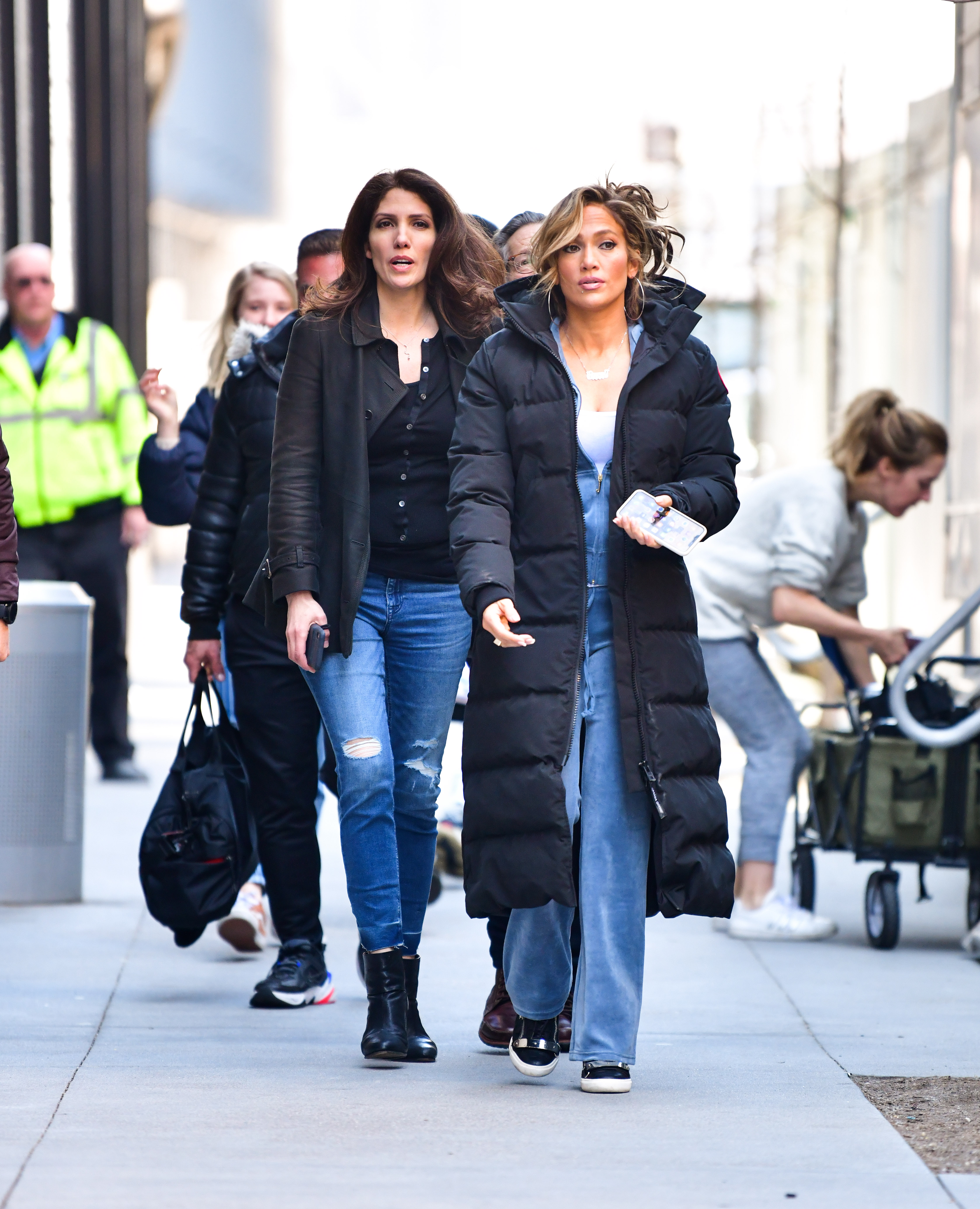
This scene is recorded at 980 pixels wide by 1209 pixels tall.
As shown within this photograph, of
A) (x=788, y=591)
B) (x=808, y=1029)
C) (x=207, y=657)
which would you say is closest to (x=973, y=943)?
(x=788, y=591)

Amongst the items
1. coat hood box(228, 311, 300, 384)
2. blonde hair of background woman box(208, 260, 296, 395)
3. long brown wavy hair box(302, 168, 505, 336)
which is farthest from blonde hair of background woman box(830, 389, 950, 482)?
long brown wavy hair box(302, 168, 505, 336)

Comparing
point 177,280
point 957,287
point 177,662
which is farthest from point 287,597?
point 177,280

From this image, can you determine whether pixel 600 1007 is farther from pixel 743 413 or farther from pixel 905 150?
pixel 743 413

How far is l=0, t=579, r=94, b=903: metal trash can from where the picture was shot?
6645 millimetres

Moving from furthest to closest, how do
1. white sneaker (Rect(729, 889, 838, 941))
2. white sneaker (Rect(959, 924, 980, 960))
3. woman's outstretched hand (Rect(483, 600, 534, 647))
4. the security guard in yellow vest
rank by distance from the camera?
the security guard in yellow vest, white sneaker (Rect(729, 889, 838, 941)), white sneaker (Rect(959, 924, 980, 960)), woman's outstretched hand (Rect(483, 600, 534, 647))

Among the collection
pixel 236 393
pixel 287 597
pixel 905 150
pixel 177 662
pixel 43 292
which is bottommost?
pixel 177 662

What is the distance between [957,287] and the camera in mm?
9305

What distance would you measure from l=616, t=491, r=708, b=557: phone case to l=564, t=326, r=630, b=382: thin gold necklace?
34 centimetres

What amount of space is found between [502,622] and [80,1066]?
1.39m

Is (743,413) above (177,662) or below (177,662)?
above

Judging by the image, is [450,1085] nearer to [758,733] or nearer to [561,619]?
[561,619]

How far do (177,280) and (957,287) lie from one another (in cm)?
4146

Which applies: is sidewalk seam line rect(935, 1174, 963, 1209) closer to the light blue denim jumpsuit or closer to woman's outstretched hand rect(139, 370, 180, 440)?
the light blue denim jumpsuit

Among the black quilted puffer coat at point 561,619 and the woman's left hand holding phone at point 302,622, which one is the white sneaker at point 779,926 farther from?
the woman's left hand holding phone at point 302,622
